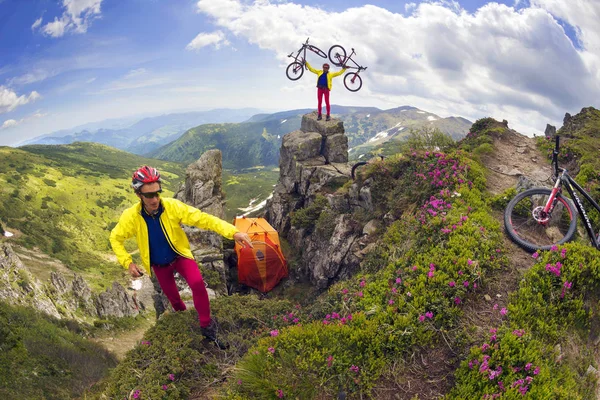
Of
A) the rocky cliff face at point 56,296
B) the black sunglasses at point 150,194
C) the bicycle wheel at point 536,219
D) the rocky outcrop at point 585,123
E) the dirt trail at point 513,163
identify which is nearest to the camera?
the black sunglasses at point 150,194

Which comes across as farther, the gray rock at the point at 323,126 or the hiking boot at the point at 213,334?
the gray rock at the point at 323,126

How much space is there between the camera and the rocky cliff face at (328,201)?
66.8 ft

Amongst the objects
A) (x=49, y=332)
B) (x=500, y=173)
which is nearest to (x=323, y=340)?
(x=500, y=173)

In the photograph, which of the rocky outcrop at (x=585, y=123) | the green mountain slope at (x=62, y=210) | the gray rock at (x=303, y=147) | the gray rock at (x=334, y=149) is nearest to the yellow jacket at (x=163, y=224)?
the gray rock at (x=303, y=147)

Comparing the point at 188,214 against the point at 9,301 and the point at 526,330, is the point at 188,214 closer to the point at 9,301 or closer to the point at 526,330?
the point at 526,330

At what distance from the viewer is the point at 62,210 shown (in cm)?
12875

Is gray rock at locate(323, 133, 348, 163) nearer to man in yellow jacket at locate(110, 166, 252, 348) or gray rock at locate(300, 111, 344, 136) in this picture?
gray rock at locate(300, 111, 344, 136)

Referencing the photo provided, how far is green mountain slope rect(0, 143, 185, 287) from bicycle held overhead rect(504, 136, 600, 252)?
3224 inches

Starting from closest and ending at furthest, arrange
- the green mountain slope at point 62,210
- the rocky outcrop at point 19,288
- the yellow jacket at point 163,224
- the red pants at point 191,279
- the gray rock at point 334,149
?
1. the yellow jacket at point 163,224
2. the red pants at point 191,279
3. the rocky outcrop at point 19,288
4. the gray rock at point 334,149
5. the green mountain slope at point 62,210

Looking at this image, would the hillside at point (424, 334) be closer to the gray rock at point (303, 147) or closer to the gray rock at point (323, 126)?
the gray rock at point (303, 147)

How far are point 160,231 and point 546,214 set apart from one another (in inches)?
431

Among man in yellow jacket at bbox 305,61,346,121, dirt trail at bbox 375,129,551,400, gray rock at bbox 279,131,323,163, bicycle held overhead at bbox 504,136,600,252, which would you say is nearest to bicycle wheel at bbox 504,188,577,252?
bicycle held overhead at bbox 504,136,600,252

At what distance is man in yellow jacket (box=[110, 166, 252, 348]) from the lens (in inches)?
269

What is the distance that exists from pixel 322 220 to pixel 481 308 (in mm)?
16464
